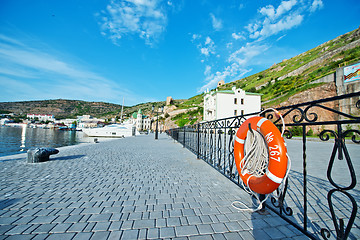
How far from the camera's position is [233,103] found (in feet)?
99.5

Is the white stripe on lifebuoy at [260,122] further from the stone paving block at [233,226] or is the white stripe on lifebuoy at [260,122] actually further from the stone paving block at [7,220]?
the stone paving block at [7,220]

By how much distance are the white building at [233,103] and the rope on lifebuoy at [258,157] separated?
28099 millimetres

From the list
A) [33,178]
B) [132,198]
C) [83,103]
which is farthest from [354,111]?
[83,103]

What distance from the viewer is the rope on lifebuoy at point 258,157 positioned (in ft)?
5.39

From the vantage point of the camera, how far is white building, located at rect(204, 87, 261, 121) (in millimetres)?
29719

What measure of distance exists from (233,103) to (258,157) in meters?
30.2

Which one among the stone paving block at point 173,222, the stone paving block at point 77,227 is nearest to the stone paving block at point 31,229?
the stone paving block at point 77,227

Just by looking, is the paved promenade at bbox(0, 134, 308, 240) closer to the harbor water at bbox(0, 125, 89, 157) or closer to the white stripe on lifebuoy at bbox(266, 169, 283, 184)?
the white stripe on lifebuoy at bbox(266, 169, 283, 184)

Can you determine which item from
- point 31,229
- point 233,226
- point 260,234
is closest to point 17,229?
point 31,229

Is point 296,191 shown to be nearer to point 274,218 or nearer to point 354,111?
point 274,218

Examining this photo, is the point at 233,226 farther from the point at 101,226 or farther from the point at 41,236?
the point at 41,236

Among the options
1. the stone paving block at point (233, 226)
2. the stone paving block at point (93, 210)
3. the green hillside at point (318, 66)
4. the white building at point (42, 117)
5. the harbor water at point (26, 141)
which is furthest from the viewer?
the white building at point (42, 117)

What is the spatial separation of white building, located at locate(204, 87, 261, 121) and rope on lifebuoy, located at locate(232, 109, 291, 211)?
2810 cm

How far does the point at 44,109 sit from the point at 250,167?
481 feet
